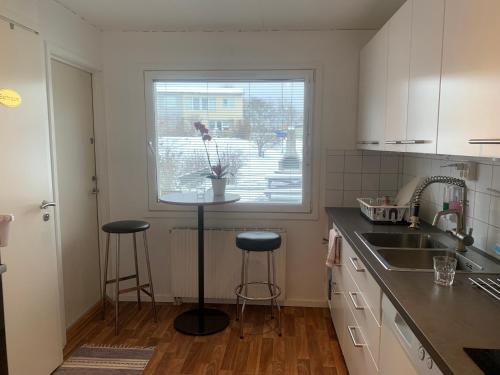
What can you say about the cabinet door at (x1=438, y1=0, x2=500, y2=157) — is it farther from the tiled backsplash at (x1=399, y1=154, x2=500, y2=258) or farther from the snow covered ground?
the snow covered ground

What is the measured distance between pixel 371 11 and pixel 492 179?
151 cm

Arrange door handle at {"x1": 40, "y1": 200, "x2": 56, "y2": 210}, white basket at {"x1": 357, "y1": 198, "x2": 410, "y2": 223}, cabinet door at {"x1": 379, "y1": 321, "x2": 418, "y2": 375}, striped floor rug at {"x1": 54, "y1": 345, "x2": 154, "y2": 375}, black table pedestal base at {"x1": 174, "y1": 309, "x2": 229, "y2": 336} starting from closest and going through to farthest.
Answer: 1. cabinet door at {"x1": 379, "y1": 321, "x2": 418, "y2": 375}
2. door handle at {"x1": 40, "y1": 200, "x2": 56, "y2": 210}
3. striped floor rug at {"x1": 54, "y1": 345, "x2": 154, "y2": 375}
4. white basket at {"x1": 357, "y1": 198, "x2": 410, "y2": 223}
5. black table pedestal base at {"x1": 174, "y1": 309, "x2": 229, "y2": 336}

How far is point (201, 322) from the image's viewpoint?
2.97 m

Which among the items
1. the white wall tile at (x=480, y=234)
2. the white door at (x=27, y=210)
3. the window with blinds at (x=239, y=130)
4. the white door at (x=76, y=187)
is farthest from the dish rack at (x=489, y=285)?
the white door at (x=76, y=187)

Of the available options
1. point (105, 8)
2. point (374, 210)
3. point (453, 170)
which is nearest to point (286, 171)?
point (374, 210)

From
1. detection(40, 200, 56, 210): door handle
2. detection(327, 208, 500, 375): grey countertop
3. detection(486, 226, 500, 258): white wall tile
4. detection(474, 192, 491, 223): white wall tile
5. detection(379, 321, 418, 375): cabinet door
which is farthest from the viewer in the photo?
detection(40, 200, 56, 210): door handle

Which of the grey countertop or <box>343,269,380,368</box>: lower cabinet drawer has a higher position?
the grey countertop

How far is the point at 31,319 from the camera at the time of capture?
213cm

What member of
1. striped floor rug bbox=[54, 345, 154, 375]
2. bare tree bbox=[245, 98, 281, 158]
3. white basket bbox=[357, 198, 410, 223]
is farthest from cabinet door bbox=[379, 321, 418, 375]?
bare tree bbox=[245, 98, 281, 158]

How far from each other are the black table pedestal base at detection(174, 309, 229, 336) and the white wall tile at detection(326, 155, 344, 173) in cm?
152

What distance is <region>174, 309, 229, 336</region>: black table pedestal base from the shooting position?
2914mm

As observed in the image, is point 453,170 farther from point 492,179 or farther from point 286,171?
point 286,171

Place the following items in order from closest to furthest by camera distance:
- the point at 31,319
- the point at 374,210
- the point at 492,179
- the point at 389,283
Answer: the point at 389,283, the point at 492,179, the point at 31,319, the point at 374,210

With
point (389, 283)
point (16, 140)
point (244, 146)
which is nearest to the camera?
point (389, 283)
